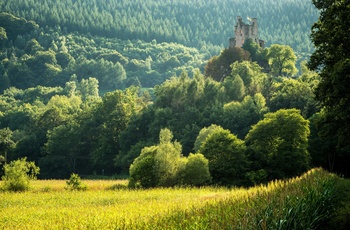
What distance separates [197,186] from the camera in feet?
178

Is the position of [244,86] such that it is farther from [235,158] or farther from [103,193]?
[103,193]

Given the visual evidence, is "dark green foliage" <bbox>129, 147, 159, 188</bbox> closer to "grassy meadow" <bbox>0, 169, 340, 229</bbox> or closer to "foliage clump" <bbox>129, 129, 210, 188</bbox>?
"foliage clump" <bbox>129, 129, 210, 188</bbox>

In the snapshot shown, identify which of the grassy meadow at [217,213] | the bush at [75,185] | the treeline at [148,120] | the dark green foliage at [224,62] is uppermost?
the dark green foliage at [224,62]

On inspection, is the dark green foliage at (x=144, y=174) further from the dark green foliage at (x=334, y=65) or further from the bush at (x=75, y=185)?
the dark green foliage at (x=334, y=65)

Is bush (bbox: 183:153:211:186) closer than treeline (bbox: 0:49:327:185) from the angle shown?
Yes

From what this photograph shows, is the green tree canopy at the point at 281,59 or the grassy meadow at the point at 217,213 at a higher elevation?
the green tree canopy at the point at 281,59

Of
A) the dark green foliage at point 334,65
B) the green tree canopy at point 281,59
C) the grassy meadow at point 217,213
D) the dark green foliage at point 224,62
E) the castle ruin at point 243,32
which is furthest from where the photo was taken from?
the castle ruin at point 243,32

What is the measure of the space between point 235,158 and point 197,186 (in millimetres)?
6828

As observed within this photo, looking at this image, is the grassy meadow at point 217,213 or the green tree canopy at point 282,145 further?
the green tree canopy at point 282,145

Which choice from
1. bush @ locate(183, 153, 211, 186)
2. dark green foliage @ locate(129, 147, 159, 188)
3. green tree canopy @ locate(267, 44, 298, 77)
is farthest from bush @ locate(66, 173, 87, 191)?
green tree canopy @ locate(267, 44, 298, 77)

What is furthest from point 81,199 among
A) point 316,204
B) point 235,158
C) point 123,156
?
point 123,156

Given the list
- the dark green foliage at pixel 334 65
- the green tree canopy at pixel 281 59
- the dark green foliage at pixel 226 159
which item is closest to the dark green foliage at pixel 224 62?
the green tree canopy at pixel 281 59

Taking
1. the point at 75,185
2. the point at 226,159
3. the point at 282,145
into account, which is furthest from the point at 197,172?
the point at 75,185

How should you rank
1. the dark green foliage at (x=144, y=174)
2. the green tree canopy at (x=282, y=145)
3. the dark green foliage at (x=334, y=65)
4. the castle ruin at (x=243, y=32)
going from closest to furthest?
the dark green foliage at (x=334, y=65), the dark green foliage at (x=144, y=174), the green tree canopy at (x=282, y=145), the castle ruin at (x=243, y=32)
